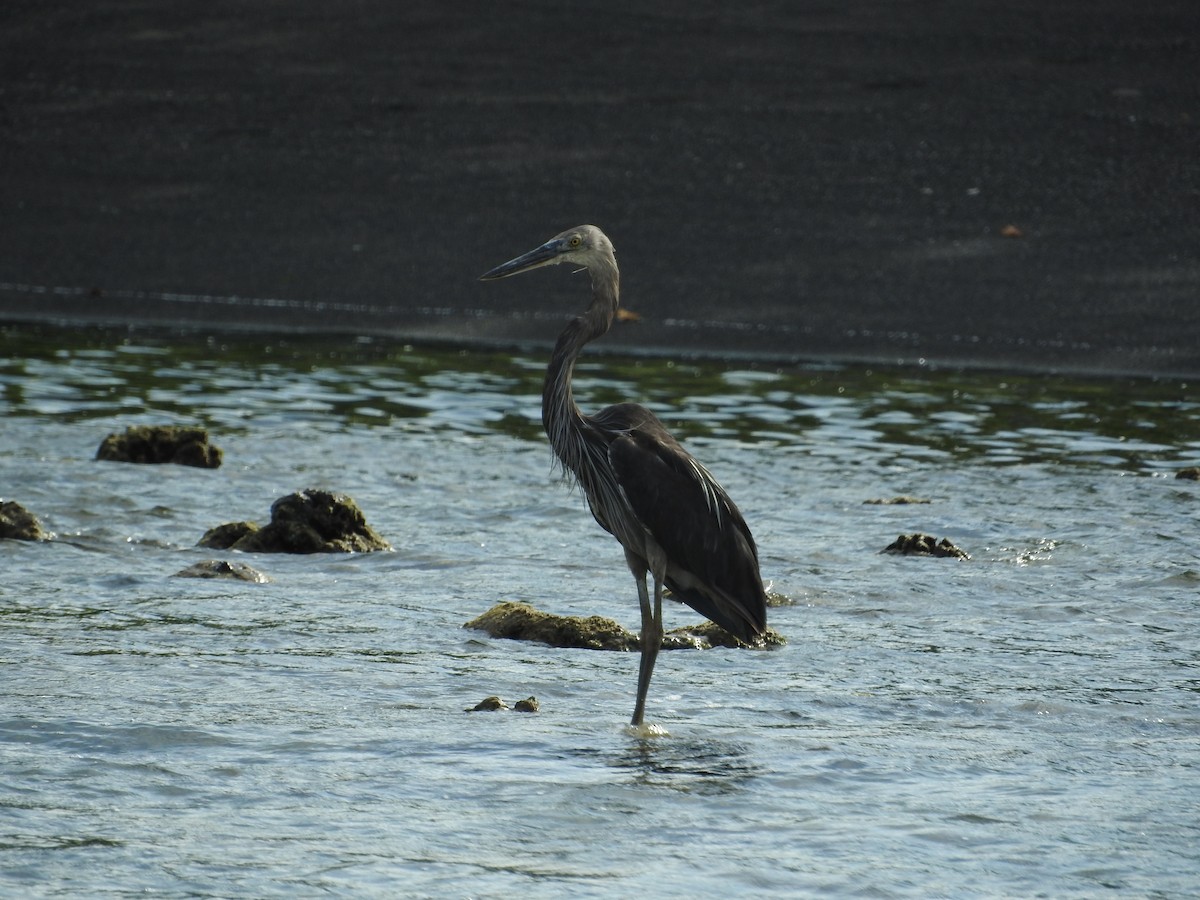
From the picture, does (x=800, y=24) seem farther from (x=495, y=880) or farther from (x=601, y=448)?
(x=495, y=880)

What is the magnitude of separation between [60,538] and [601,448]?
3509 mm

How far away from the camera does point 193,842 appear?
190 inches

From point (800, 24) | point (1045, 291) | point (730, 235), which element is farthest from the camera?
point (800, 24)

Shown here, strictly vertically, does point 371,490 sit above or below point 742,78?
below

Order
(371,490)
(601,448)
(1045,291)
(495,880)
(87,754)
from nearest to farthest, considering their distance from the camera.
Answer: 1. (495,880)
2. (87,754)
3. (601,448)
4. (371,490)
5. (1045,291)

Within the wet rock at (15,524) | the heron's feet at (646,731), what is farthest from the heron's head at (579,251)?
the wet rock at (15,524)

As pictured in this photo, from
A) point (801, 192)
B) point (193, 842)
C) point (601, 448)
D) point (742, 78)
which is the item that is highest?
point (742, 78)

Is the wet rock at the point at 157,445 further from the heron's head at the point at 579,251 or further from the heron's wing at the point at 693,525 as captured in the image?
the heron's wing at the point at 693,525

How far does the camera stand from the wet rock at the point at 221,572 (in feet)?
26.4

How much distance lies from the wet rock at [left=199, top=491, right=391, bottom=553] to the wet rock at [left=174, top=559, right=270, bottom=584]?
536 mm

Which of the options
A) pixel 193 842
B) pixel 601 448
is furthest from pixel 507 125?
pixel 193 842

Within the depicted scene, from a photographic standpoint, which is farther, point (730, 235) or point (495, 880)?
point (730, 235)

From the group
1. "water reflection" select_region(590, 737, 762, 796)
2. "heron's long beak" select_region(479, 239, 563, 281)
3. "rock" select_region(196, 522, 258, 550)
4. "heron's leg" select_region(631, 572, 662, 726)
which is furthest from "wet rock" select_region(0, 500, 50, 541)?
"water reflection" select_region(590, 737, 762, 796)

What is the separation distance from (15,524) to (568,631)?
9.96 feet
